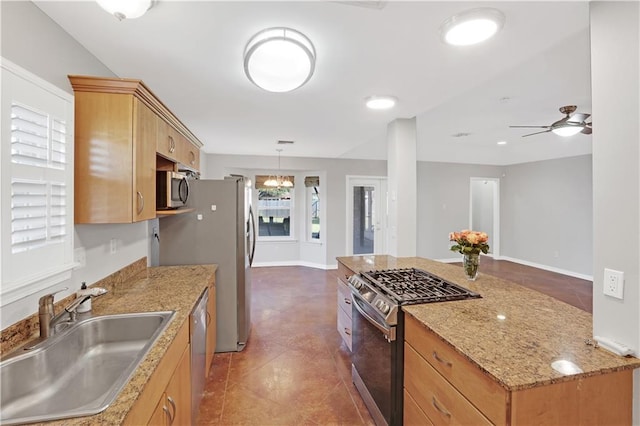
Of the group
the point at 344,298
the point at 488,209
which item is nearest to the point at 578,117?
the point at 344,298

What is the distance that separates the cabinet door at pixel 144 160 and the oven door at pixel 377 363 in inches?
62.6

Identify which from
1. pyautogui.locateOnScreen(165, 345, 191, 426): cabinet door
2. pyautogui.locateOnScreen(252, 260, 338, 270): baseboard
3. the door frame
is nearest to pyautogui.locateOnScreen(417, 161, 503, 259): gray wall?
the door frame

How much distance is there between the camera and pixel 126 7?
1.25m

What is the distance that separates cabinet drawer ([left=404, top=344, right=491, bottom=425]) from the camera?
1174mm

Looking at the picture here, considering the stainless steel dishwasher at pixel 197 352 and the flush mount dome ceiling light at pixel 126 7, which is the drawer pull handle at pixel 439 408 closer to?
the stainless steel dishwasher at pixel 197 352

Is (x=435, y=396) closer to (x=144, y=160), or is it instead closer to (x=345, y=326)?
(x=345, y=326)

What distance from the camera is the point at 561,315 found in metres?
1.55

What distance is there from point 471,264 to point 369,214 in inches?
179

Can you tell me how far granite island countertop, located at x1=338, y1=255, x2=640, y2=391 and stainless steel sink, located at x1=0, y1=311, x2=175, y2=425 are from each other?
52.7 inches

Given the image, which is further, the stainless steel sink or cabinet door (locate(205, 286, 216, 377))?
cabinet door (locate(205, 286, 216, 377))

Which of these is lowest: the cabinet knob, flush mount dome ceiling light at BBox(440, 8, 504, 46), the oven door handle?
the oven door handle

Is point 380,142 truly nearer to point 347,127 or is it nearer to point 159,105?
point 347,127

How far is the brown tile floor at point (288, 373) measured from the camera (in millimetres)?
2037

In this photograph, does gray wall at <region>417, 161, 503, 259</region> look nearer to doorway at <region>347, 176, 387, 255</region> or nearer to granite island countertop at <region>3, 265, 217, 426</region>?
doorway at <region>347, 176, 387, 255</region>
